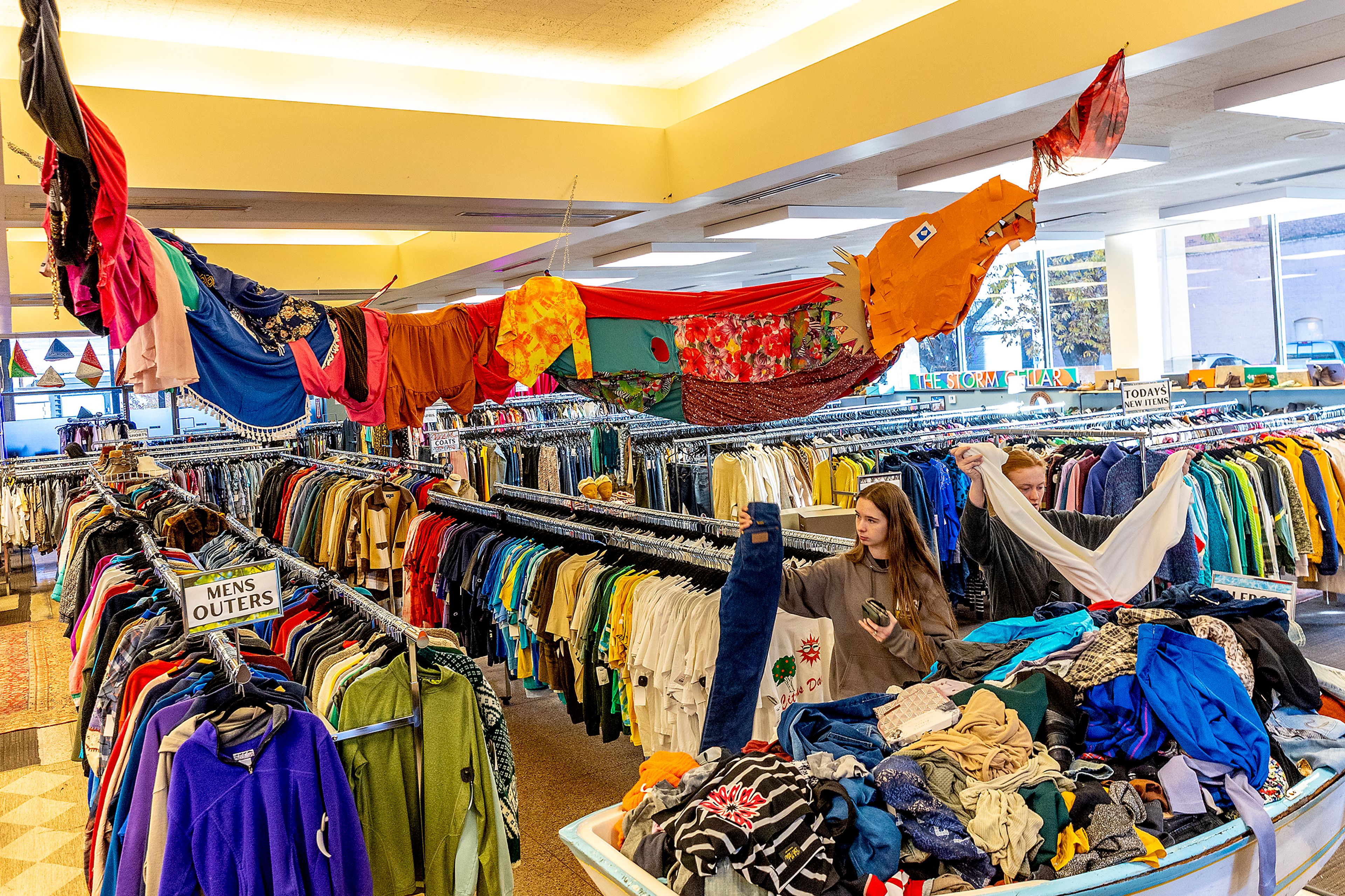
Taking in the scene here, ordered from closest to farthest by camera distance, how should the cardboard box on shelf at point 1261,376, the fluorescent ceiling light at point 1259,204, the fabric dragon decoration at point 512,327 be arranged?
1. the fabric dragon decoration at point 512,327
2. the fluorescent ceiling light at point 1259,204
3. the cardboard box on shelf at point 1261,376

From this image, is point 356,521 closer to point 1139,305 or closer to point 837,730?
point 837,730

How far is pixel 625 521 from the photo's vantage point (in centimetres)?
488

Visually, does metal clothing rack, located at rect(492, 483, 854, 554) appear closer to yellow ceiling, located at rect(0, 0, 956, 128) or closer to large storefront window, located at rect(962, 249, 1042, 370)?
yellow ceiling, located at rect(0, 0, 956, 128)

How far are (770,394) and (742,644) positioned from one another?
4.37 ft

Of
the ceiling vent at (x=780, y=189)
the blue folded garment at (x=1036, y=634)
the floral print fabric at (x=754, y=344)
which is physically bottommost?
the blue folded garment at (x=1036, y=634)

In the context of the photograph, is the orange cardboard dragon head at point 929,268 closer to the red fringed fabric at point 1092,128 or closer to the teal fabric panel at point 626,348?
the red fringed fabric at point 1092,128

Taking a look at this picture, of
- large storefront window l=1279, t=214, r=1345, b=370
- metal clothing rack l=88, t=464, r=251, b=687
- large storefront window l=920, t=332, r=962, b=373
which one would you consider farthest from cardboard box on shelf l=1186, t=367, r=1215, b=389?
metal clothing rack l=88, t=464, r=251, b=687

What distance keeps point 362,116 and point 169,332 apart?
282 cm

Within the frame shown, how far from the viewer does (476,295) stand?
11961mm

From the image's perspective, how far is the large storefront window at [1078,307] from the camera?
11.7 m

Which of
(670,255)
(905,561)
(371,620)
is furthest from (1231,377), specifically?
(371,620)

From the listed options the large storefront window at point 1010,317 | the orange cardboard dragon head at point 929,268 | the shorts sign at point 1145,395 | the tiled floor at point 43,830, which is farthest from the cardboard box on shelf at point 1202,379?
the tiled floor at point 43,830

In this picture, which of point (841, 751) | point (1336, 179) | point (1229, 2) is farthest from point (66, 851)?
point (1336, 179)

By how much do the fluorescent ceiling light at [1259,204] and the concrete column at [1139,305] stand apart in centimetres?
Result: 91
